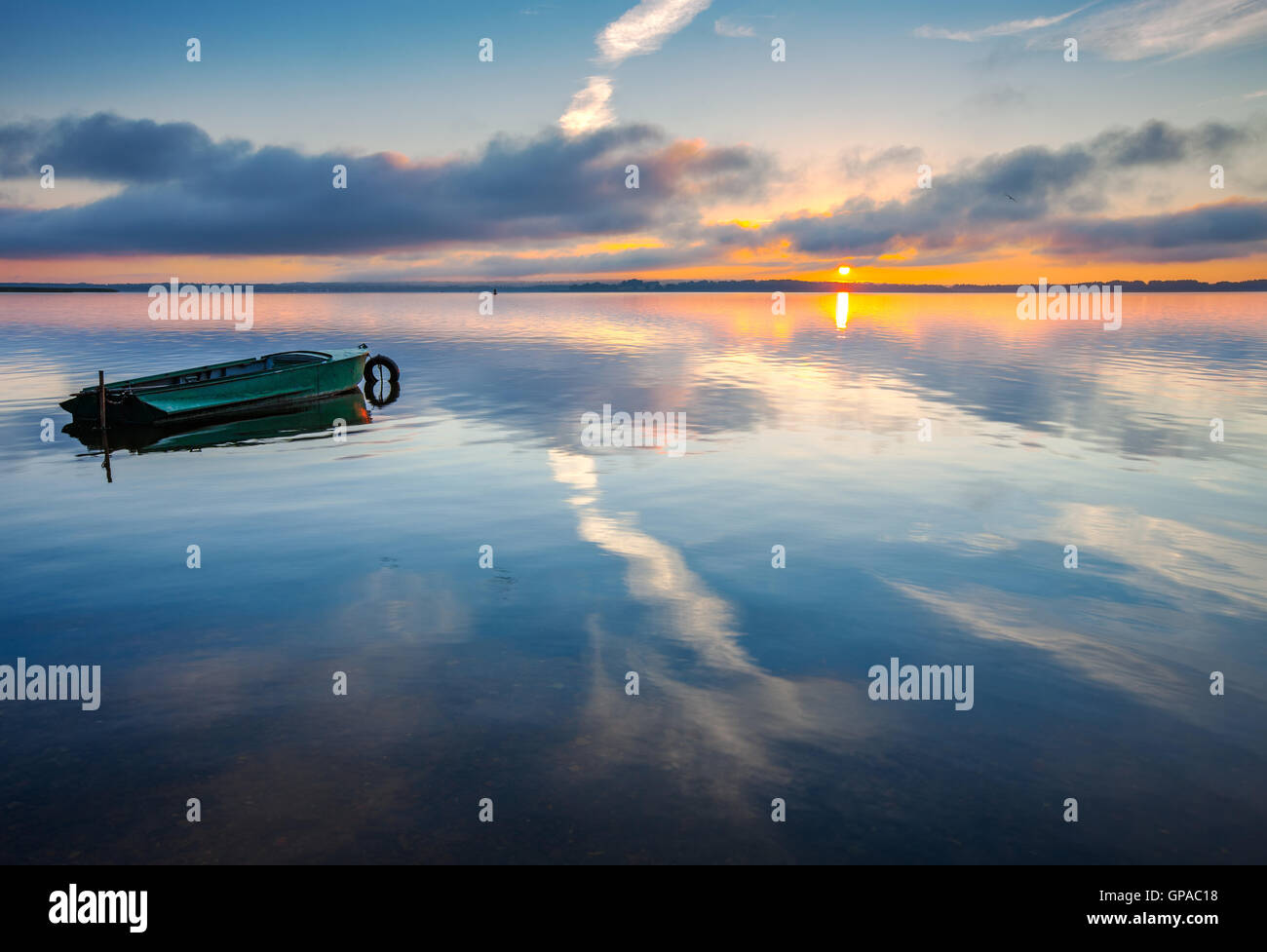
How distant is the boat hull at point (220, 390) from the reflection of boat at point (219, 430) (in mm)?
409

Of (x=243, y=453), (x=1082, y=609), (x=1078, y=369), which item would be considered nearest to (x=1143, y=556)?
(x=1082, y=609)

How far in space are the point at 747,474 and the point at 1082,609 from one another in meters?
12.4

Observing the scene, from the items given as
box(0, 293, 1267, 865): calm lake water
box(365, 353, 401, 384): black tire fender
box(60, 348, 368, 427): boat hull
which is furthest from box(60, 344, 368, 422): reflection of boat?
box(0, 293, 1267, 865): calm lake water

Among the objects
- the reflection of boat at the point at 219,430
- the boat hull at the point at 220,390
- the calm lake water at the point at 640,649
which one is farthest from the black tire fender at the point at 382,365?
the calm lake water at the point at 640,649

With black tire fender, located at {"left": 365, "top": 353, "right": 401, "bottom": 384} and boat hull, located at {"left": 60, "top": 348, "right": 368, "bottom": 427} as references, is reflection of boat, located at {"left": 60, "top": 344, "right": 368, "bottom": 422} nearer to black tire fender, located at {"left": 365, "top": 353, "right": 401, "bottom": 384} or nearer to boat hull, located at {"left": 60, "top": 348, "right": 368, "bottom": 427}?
boat hull, located at {"left": 60, "top": 348, "right": 368, "bottom": 427}

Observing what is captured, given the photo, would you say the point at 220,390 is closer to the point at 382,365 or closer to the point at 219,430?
the point at 219,430

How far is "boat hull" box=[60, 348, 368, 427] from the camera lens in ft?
118

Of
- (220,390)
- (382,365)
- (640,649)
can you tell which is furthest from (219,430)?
(640,649)

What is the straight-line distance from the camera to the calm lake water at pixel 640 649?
8531 mm
